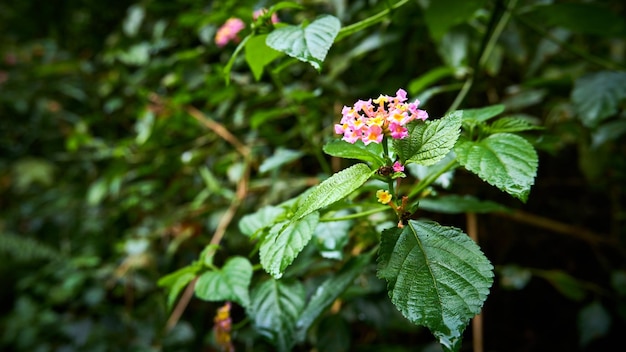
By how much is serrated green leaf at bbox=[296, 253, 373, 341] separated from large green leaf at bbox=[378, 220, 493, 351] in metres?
0.21

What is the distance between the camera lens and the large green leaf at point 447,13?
93cm

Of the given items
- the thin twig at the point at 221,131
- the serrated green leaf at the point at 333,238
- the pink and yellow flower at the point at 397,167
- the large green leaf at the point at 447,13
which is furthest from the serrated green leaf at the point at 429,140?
the thin twig at the point at 221,131

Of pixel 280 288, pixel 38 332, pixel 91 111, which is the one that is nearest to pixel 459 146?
pixel 280 288

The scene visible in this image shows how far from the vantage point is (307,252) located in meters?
0.78

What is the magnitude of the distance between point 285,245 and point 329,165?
2.98 feet

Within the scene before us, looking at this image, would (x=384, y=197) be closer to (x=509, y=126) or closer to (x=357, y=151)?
(x=357, y=151)

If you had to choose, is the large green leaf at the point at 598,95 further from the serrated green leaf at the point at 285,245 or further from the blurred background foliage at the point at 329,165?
the serrated green leaf at the point at 285,245

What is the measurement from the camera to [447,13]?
948 mm

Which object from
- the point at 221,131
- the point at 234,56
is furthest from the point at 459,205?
the point at 221,131

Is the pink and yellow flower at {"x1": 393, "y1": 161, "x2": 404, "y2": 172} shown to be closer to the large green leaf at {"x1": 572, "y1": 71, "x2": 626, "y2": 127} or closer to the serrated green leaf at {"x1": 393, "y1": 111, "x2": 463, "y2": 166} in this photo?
the serrated green leaf at {"x1": 393, "y1": 111, "x2": 463, "y2": 166}

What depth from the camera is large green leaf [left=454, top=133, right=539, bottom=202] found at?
43 cm

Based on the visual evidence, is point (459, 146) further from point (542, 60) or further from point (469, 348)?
point (469, 348)

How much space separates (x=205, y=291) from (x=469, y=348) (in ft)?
3.33

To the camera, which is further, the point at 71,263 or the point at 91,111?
the point at 91,111
